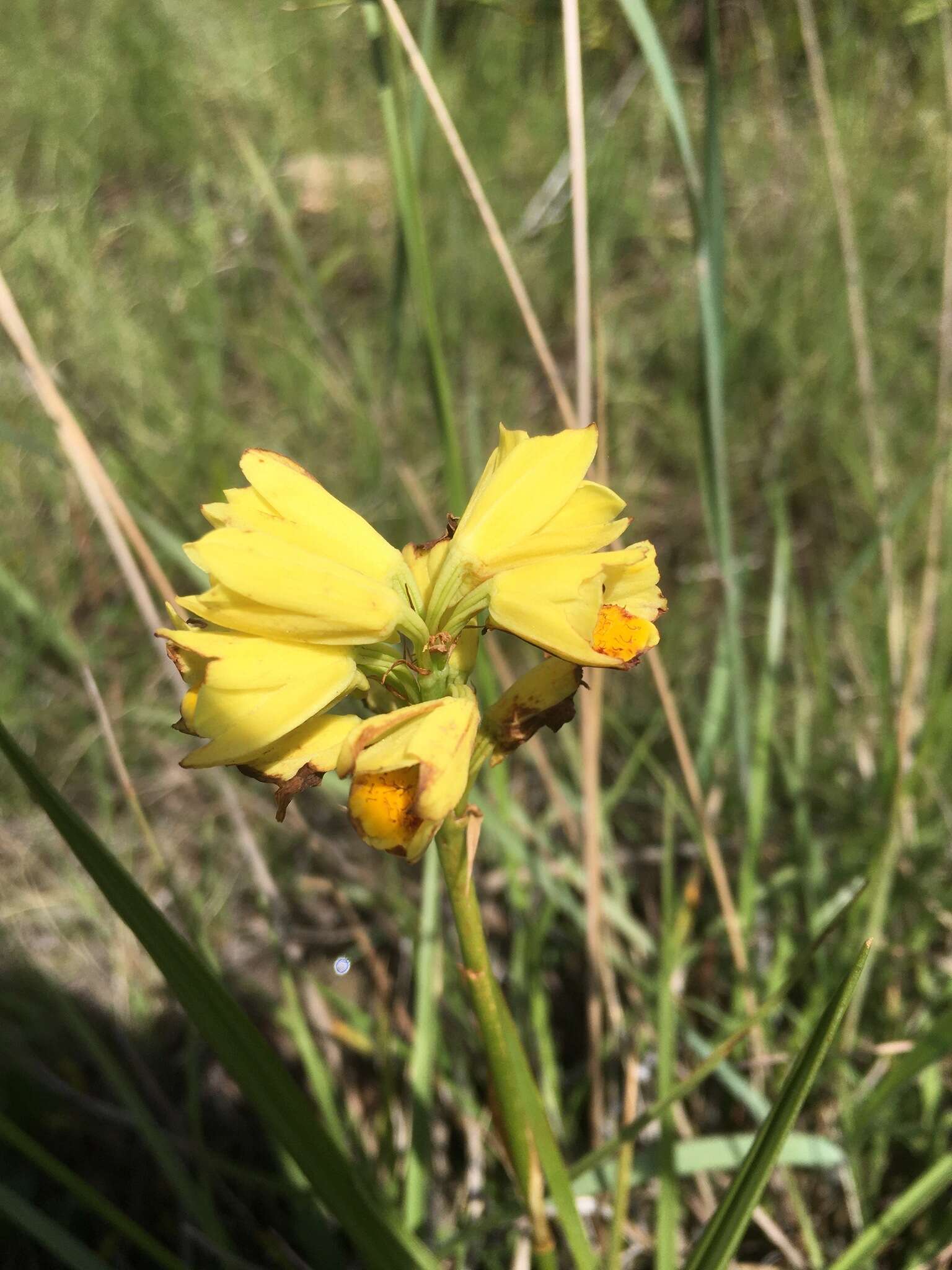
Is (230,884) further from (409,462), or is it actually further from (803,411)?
(803,411)

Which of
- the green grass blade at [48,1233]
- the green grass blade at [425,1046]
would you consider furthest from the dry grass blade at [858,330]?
the green grass blade at [48,1233]

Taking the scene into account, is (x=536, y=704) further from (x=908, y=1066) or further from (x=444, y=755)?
(x=908, y=1066)

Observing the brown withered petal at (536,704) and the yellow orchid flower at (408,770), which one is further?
the brown withered petal at (536,704)

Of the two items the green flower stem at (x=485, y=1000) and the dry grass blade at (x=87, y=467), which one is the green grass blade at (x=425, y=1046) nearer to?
the green flower stem at (x=485, y=1000)

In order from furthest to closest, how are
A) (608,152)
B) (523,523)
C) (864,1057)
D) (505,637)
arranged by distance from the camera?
1. (608,152)
2. (505,637)
3. (864,1057)
4. (523,523)

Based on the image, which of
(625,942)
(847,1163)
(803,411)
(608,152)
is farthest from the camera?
(608,152)

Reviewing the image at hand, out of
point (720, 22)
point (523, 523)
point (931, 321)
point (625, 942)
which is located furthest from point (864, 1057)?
point (720, 22)
